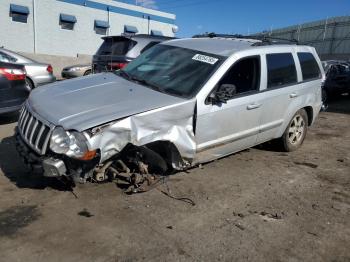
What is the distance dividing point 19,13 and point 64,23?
11.4ft

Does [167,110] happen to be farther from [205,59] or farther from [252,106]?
[252,106]

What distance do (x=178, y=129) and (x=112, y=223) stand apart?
133cm

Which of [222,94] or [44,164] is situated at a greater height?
[222,94]

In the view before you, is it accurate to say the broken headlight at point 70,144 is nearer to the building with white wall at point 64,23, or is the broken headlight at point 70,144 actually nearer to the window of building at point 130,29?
the building with white wall at point 64,23

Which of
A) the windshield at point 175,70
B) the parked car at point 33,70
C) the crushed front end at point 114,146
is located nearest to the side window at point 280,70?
the windshield at point 175,70

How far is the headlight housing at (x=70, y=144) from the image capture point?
3.84 meters

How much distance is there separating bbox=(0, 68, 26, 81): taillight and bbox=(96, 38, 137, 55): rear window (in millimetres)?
3147

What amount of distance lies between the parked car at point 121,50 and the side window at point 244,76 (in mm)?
4706

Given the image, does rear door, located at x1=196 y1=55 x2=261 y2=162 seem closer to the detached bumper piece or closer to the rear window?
the detached bumper piece

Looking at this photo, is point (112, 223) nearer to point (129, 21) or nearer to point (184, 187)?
point (184, 187)

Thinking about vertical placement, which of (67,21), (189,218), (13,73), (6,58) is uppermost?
(67,21)

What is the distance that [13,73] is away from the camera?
7383 millimetres

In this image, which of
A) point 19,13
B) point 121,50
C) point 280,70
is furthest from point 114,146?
point 19,13

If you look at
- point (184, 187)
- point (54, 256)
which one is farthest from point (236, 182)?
point (54, 256)
